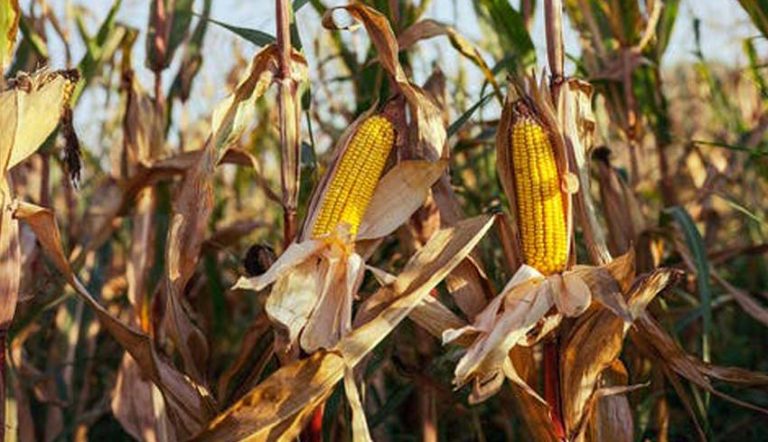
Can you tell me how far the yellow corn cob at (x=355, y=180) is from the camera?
1643 millimetres

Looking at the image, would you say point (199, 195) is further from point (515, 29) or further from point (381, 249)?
point (381, 249)

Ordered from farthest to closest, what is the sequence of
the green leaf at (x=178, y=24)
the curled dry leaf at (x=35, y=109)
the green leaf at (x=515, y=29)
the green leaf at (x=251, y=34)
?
the green leaf at (x=178, y=24) < the green leaf at (x=515, y=29) < the green leaf at (x=251, y=34) < the curled dry leaf at (x=35, y=109)

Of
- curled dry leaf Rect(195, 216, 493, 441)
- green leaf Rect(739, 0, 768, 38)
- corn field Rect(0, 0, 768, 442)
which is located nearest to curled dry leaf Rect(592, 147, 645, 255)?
corn field Rect(0, 0, 768, 442)

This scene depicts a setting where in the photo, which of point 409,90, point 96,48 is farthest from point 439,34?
point 96,48

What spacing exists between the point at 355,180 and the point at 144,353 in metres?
0.43

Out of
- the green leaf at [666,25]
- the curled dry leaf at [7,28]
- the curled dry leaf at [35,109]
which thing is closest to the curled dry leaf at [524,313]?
the curled dry leaf at [35,109]

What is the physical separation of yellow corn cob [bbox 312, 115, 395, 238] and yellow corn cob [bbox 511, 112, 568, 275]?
0.69 ft

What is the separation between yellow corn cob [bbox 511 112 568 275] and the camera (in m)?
1.65

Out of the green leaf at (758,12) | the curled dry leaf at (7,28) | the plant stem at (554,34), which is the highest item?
the curled dry leaf at (7,28)

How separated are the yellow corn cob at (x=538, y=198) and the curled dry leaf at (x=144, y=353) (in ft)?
1.89

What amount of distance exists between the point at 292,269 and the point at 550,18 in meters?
0.59

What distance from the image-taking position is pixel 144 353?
1.71 meters

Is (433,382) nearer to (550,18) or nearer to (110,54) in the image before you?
(550,18)

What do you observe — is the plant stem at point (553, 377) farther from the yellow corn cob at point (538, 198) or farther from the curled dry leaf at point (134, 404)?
the curled dry leaf at point (134, 404)
